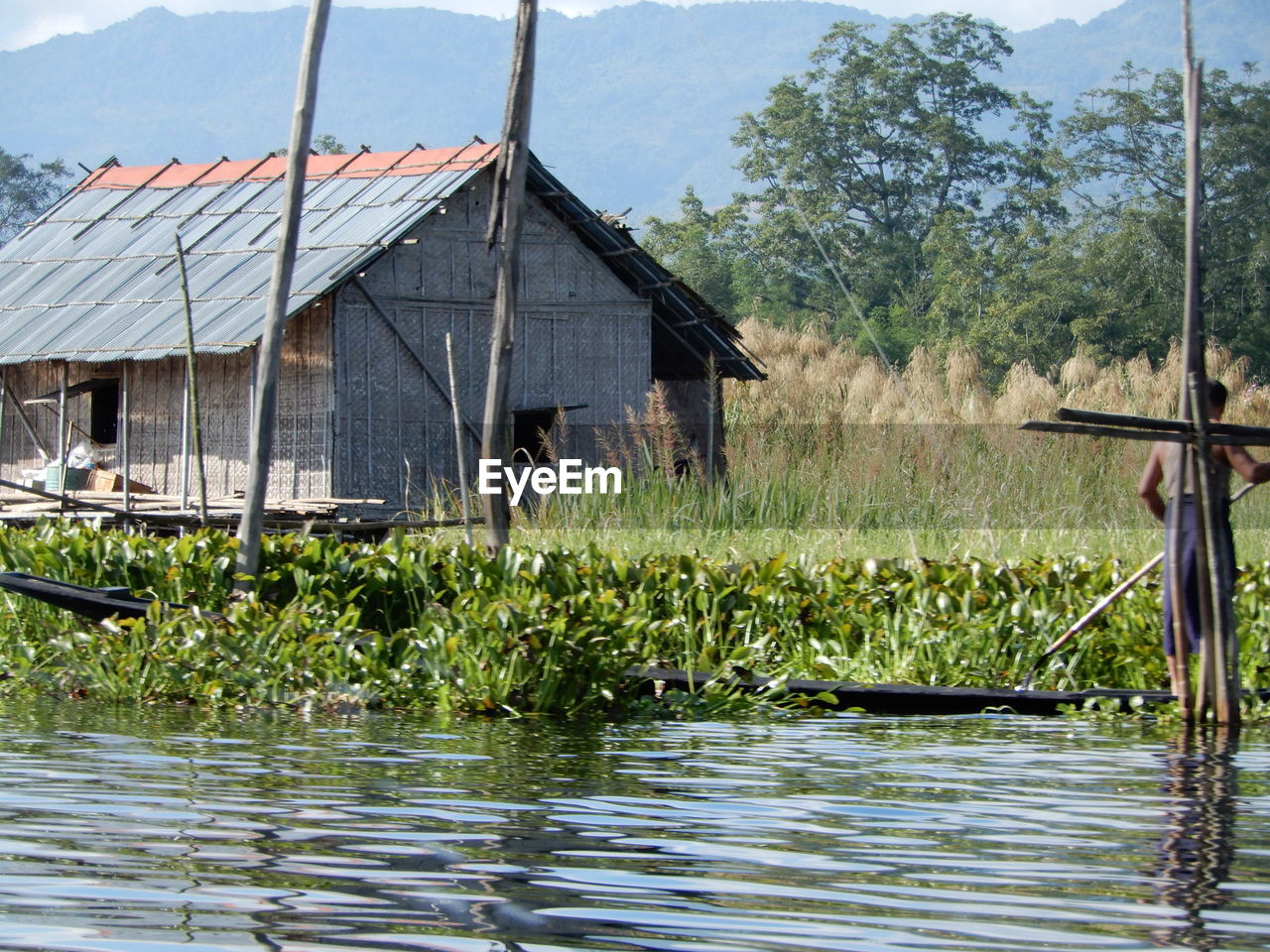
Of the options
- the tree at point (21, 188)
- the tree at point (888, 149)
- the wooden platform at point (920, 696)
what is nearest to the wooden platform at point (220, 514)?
the wooden platform at point (920, 696)

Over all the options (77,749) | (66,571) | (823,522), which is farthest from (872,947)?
(823,522)

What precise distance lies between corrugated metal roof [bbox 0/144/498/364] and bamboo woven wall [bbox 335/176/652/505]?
0.63 meters

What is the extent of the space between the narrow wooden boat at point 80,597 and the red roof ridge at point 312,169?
10.5 m

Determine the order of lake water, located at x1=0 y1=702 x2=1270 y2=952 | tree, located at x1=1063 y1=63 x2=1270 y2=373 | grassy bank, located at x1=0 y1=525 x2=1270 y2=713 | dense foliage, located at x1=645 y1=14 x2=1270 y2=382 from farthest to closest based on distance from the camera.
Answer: dense foliage, located at x1=645 y1=14 x2=1270 y2=382, tree, located at x1=1063 y1=63 x2=1270 y2=373, grassy bank, located at x1=0 y1=525 x2=1270 y2=713, lake water, located at x1=0 y1=702 x2=1270 y2=952

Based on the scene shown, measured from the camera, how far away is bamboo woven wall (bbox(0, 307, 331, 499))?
17516 mm

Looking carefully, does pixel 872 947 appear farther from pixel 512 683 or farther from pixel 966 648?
pixel 966 648

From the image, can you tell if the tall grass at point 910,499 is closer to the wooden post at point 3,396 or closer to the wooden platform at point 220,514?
the wooden platform at point 220,514

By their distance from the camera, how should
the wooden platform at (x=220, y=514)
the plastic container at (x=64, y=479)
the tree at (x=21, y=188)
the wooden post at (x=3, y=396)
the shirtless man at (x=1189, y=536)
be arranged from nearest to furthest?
the shirtless man at (x=1189, y=536), the wooden platform at (x=220, y=514), the plastic container at (x=64, y=479), the wooden post at (x=3, y=396), the tree at (x=21, y=188)

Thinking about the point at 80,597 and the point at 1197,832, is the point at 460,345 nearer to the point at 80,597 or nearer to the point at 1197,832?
the point at 80,597

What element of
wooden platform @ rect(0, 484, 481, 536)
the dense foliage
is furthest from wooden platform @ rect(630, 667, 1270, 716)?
the dense foliage

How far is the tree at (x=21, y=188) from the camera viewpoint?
59.8 metres

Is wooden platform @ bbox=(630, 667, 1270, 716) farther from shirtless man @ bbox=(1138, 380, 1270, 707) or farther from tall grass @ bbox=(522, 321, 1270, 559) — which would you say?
tall grass @ bbox=(522, 321, 1270, 559)

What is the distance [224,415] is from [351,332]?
5.89ft

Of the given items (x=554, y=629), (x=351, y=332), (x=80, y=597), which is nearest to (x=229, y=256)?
(x=351, y=332)
